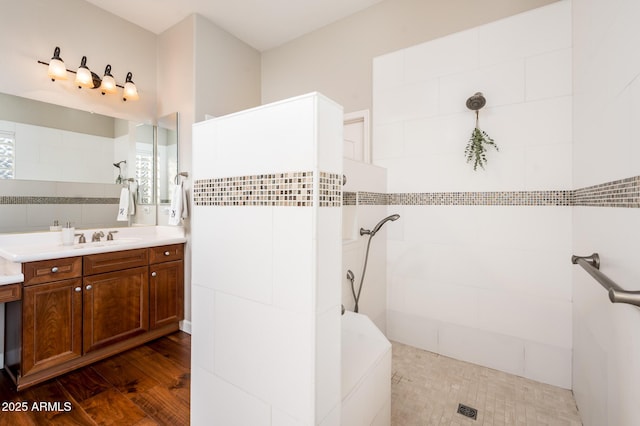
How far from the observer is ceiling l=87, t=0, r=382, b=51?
2.56 m

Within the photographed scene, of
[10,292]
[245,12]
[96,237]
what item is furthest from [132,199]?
[245,12]

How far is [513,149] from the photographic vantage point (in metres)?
1.97

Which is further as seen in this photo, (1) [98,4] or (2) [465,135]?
(1) [98,4]

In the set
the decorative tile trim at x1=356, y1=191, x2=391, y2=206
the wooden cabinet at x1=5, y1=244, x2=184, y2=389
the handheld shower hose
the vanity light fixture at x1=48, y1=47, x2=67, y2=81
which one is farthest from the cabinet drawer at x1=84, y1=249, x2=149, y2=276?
the decorative tile trim at x1=356, y1=191, x2=391, y2=206

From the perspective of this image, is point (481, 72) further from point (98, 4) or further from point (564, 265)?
point (98, 4)

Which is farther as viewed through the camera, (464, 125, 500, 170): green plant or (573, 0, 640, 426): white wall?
(464, 125, 500, 170): green plant

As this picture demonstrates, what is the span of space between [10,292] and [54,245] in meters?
0.65

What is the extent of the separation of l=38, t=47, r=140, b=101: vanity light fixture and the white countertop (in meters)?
1.27

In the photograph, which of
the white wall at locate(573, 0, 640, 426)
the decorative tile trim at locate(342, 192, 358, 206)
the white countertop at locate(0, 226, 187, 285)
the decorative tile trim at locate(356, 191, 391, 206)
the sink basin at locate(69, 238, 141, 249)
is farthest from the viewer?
the sink basin at locate(69, 238, 141, 249)

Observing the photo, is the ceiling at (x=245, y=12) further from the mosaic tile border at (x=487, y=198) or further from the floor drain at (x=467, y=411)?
the floor drain at (x=467, y=411)

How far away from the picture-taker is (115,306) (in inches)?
86.1

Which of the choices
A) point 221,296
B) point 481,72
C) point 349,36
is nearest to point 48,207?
point 221,296

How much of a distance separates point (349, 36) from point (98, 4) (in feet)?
7.51

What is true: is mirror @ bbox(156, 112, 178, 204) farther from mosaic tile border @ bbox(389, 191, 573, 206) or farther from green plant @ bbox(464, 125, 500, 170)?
green plant @ bbox(464, 125, 500, 170)
